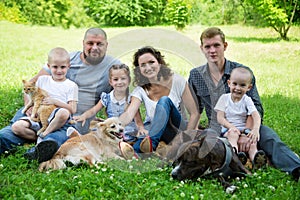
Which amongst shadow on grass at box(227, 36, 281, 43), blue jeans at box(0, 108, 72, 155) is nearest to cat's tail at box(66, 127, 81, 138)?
blue jeans at box(0, 108, 72, 155)

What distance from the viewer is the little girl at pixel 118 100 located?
4723 mm

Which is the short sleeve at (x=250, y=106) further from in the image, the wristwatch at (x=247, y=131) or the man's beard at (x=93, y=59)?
the man's beard at (x=93, y=59)

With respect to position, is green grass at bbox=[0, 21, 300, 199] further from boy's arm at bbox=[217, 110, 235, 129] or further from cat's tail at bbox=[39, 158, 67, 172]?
boy's arm at bbox=[217, 110, 235, 129]

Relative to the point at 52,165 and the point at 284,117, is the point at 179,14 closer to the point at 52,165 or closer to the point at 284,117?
the point at 284,117

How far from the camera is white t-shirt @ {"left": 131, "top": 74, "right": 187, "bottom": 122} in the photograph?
15.5ft

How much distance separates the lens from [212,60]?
15.9ft

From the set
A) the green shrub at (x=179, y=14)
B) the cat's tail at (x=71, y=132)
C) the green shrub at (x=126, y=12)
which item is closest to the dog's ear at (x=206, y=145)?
the cat's tail at (x=71, y=132)

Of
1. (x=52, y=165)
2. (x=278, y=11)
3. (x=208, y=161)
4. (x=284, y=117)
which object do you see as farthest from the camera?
(x=278, y=11)

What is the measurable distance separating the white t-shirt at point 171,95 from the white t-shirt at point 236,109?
394mm

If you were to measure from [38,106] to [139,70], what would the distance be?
1.08m

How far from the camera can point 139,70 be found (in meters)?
4.69

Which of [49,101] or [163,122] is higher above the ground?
[49,101]

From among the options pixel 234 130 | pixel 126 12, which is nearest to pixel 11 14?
pixel 126 12

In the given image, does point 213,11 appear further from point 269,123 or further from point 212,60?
point 212,60
